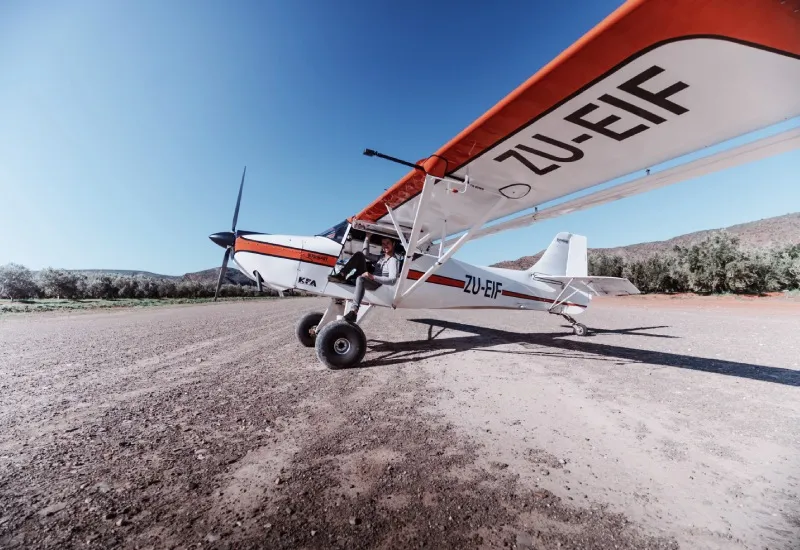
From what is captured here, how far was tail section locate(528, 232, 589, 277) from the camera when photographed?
926 centimetres

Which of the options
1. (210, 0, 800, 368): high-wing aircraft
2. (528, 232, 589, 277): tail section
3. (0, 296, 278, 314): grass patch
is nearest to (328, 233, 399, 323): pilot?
(210, 0, 800, 368): high-wing aircraft

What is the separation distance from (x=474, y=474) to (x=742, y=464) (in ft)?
5.91

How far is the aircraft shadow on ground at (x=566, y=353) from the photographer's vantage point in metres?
4.14

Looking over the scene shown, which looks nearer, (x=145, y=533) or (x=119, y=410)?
(x=145, y=533)

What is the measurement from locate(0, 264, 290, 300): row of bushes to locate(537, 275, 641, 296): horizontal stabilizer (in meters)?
22.4

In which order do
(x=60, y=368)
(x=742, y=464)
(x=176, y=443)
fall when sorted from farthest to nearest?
(x=60, y=368)
(x=176, y=443)
(x=742, y=464)

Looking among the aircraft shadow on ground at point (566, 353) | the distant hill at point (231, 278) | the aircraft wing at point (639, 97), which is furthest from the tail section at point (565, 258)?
Answer: the distant hill at point (231, 278)

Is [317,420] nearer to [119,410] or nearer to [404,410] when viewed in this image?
[404,410]

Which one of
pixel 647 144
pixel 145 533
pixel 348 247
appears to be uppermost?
pixel 647 144

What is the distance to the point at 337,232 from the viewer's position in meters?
5.90

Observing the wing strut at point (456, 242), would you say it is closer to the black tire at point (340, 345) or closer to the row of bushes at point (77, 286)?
the black tire at point (340, 345)

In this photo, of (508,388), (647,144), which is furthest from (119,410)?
(647,144)

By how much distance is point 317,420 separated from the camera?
2.53 meters

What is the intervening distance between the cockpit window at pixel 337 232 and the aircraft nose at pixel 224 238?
1.83 metres
